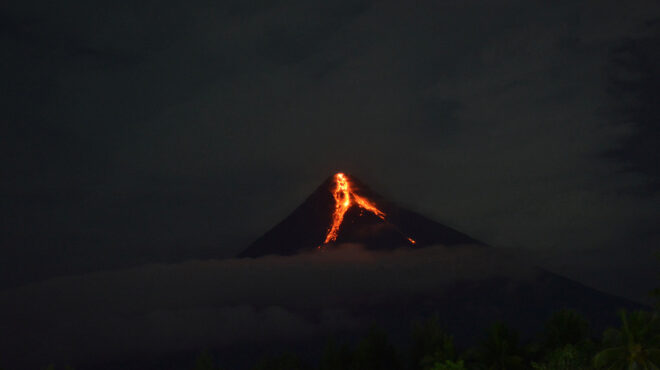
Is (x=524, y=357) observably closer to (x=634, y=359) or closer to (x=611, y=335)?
(x=611, y=335)

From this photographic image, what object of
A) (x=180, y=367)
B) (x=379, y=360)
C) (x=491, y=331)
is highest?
(x=491, y=331)

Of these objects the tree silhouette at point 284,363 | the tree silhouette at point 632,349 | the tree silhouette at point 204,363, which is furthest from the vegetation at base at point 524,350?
the tree silhouette at point 204,363

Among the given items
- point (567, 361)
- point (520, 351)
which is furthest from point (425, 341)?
point (567, 361)

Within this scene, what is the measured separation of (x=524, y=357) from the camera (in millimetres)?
55156

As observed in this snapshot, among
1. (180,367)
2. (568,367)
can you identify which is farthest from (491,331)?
(180,367)

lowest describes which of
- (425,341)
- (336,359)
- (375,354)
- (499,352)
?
(336,359)

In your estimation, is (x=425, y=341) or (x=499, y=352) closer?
(x=499, y=352)

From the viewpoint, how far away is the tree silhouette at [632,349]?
126ft

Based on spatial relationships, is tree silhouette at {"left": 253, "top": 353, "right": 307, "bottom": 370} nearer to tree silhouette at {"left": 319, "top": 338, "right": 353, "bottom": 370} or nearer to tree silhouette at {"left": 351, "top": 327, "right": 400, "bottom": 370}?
tree silhouette at {"left": 319, "top": 338, "right": 353, "bottom": 370}

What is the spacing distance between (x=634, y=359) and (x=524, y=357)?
17.2 m

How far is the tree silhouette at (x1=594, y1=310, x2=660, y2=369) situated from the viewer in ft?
126

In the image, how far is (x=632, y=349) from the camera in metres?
38.7

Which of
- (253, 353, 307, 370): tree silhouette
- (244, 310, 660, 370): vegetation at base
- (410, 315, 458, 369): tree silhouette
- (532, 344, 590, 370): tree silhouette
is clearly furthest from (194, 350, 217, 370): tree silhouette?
(532, 344, 590, 370): tree silhouette

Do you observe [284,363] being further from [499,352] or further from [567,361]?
[567,361]
